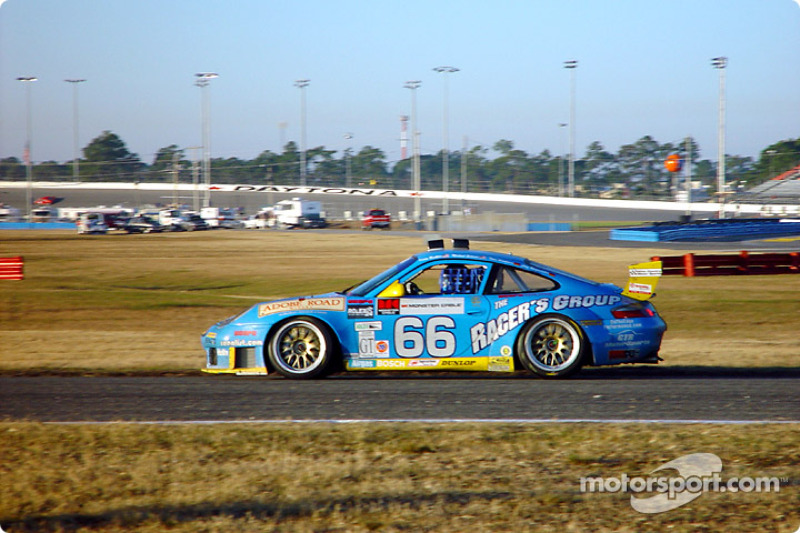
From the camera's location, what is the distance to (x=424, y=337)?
8.20 meters

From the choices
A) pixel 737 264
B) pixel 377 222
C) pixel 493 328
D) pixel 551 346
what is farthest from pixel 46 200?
pixel 551 346

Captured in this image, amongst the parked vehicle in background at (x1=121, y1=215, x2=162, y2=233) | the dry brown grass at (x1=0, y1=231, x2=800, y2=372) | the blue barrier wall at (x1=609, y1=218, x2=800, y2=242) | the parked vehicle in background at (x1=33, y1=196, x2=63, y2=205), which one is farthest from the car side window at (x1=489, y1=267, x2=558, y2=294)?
the parked vehicle in background at (x1=33, y1=196, x2=63, y2=205)

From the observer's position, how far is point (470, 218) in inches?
2291

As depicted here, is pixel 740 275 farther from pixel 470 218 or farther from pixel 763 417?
pixel 470 218

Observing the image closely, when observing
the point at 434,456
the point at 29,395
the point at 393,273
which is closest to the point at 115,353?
the point at 29,395

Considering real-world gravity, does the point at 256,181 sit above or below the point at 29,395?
above

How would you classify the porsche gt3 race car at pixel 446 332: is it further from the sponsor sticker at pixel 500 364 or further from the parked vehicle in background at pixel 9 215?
the parked vehicle in background at pixel 9 215

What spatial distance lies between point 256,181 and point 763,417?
300 ft

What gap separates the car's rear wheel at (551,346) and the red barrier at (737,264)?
13498mm

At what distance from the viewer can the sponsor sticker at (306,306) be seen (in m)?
8.30

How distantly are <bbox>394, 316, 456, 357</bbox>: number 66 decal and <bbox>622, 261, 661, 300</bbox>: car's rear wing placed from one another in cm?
195

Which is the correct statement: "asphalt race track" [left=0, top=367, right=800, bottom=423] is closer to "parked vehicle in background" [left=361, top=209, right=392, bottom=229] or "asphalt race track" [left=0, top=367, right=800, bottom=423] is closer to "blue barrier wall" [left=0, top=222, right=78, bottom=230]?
"parked vehicle in background" [left=361, top=209, right=392, bottom=229]

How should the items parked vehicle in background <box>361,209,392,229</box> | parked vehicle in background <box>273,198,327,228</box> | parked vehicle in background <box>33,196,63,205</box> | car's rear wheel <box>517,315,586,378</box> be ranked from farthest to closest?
parked vehicle in background <box>33,196,63,205</box> → parked vehicle in background <box>273,198,327,228</box> → parked vehicle in background <box>361,209,392,229</box> → car's rear wheel <box>517,315,586,378</box>

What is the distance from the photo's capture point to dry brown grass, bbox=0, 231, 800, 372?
10.5m
